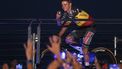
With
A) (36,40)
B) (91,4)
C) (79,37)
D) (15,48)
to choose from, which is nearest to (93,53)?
(79,37)

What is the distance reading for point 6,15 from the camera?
1257cm

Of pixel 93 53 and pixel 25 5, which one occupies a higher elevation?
pixel 25 5

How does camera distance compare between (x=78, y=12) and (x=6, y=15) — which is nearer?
(x=78, y=12)

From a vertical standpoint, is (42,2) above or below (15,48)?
above

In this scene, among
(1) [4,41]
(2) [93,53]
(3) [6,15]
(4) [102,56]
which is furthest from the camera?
(3) [6,15]

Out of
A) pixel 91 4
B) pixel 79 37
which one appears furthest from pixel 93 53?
pixel 91 4

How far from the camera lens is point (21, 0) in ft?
42.3

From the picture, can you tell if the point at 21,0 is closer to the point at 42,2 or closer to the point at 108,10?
the point at 42,2

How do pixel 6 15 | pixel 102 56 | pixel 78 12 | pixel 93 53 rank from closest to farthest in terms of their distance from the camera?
pixel 78 12 → pixel 93 53 → pixel 102 56 → pixel 6 15

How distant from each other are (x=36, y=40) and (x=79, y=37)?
856 millimetres

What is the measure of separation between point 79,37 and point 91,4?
3811mm

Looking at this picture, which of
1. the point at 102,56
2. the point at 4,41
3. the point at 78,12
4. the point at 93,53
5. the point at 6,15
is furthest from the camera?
the point at 6,15

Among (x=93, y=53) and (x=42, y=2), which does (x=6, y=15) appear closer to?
(x=42, y=2)

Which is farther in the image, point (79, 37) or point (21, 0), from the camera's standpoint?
point (21, 0)
